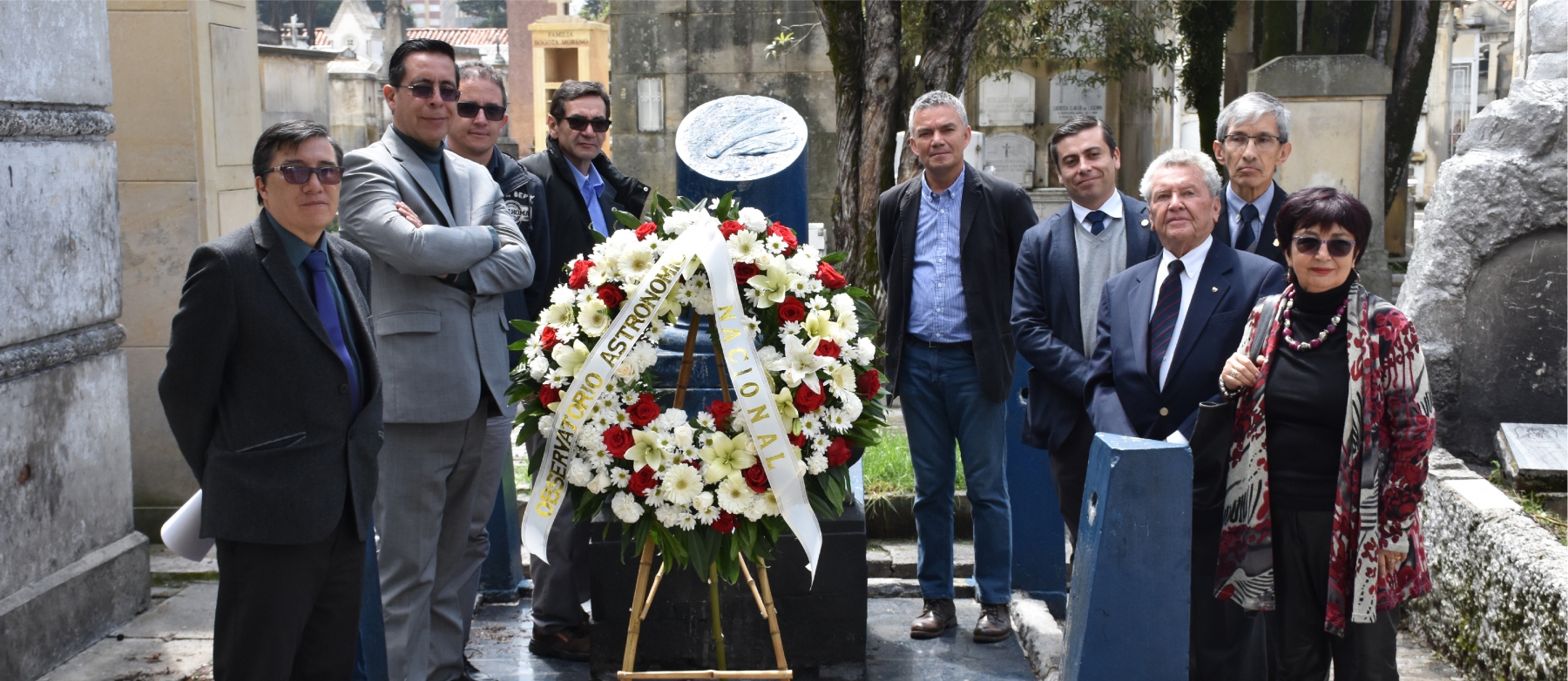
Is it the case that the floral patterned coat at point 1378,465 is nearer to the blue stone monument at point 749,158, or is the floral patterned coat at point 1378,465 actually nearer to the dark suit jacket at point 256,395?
the blue stone monument at point 749,158

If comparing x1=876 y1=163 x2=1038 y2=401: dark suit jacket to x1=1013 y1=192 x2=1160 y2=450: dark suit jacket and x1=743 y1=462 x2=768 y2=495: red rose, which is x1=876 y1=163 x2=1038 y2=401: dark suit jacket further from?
x1=743 y1=462 x2=768 y2=495: red rose

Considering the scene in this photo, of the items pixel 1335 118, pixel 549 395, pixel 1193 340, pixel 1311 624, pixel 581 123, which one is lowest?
pixel 1311 624

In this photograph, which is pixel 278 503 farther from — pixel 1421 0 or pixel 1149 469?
pixel 1421 0

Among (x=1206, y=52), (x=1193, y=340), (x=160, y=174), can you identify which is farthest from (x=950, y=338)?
(x=1206, y=52)

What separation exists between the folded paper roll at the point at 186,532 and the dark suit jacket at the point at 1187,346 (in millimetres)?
2516

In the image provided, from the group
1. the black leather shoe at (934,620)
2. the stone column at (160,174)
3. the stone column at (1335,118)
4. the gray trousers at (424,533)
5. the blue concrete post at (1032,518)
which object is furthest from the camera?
the stone column at (1335,118)

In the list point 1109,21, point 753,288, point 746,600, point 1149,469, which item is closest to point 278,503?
point 753,288

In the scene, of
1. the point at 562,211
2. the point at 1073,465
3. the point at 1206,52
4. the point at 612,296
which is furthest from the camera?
the point at 1206,52

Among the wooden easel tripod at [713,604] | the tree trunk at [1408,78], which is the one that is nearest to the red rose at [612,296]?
the wooden easel tripod at [713,604]

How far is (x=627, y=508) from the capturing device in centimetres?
346

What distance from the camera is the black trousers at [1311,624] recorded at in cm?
346

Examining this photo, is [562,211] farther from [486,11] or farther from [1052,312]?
[486,11]

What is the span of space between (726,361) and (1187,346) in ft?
4.53

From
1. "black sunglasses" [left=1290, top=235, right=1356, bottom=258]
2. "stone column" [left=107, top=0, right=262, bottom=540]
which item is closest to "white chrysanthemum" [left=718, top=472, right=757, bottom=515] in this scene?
"black sunglasses" [left=1290, top=235, right=1356, bottom=258]
